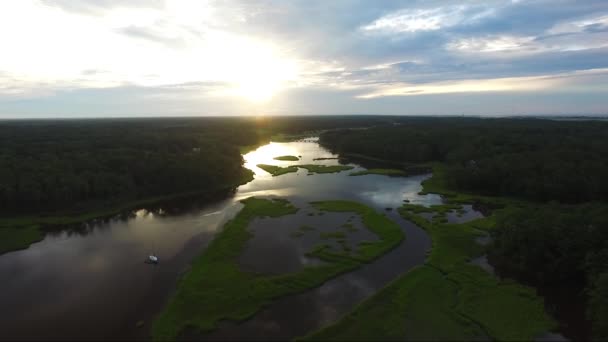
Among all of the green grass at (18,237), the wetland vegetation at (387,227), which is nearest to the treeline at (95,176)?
the wetland vegetation at (387,227)

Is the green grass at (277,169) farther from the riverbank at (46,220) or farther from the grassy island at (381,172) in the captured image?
the riverbank at (46,220)

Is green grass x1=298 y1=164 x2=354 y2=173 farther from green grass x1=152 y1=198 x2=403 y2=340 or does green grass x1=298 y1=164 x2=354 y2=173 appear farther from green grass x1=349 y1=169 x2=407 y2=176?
green grass x1=152 y1=198 x2=403 y2=340

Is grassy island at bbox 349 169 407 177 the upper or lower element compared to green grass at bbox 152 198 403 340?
upper

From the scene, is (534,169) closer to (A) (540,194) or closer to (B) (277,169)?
(A) (540,194)

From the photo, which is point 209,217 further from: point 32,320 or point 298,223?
point 32,320

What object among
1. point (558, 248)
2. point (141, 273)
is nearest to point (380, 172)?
point (558, 248)

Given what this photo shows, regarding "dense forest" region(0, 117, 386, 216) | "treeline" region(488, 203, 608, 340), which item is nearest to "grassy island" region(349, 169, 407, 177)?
"dense forest" region(0, 117, 386, 216)

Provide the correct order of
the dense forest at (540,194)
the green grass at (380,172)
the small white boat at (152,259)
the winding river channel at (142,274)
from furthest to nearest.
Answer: the green grass at (380,172) → the small white boat at (152,259) → the dense forest at (540,194) → the winding river channel at (142,274)
